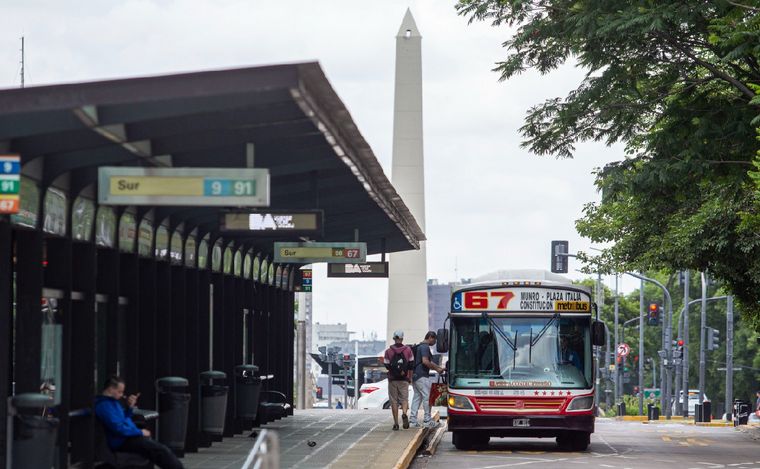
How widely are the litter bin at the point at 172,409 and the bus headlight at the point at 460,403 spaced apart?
7.13 m

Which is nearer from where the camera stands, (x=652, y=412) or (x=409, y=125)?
(x=652, y=412)

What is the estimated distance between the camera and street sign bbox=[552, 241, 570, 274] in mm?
58875

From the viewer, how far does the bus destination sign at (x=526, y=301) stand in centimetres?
2584

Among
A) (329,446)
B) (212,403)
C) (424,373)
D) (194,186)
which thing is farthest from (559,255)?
(194,186)

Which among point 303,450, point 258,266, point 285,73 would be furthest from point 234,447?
point 285,73

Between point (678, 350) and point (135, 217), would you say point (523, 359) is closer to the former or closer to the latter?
point (135, 217)

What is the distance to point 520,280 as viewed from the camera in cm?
2620

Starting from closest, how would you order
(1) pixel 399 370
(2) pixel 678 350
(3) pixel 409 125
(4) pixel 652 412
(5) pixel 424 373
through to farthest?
(1) pixel 399 370
(5) pixel 424 373
(4) pixel 652 412
(3) pixel 409 125
(2) pixel 678 350

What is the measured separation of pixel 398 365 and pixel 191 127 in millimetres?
12653

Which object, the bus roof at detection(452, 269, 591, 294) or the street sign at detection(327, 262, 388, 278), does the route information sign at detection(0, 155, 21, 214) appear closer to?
the bus roof at detection(452, 269, 591, 294)

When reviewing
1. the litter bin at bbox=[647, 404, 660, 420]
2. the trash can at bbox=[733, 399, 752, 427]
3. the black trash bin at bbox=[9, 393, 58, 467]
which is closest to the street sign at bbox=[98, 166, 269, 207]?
the black trash bin at bbox=[9, 393, 58, 467]

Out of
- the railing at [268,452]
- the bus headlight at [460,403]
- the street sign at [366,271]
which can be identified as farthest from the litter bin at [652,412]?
the railing at [268,452]

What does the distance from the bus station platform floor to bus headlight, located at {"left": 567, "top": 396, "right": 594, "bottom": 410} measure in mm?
2502

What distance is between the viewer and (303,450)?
2198cm
